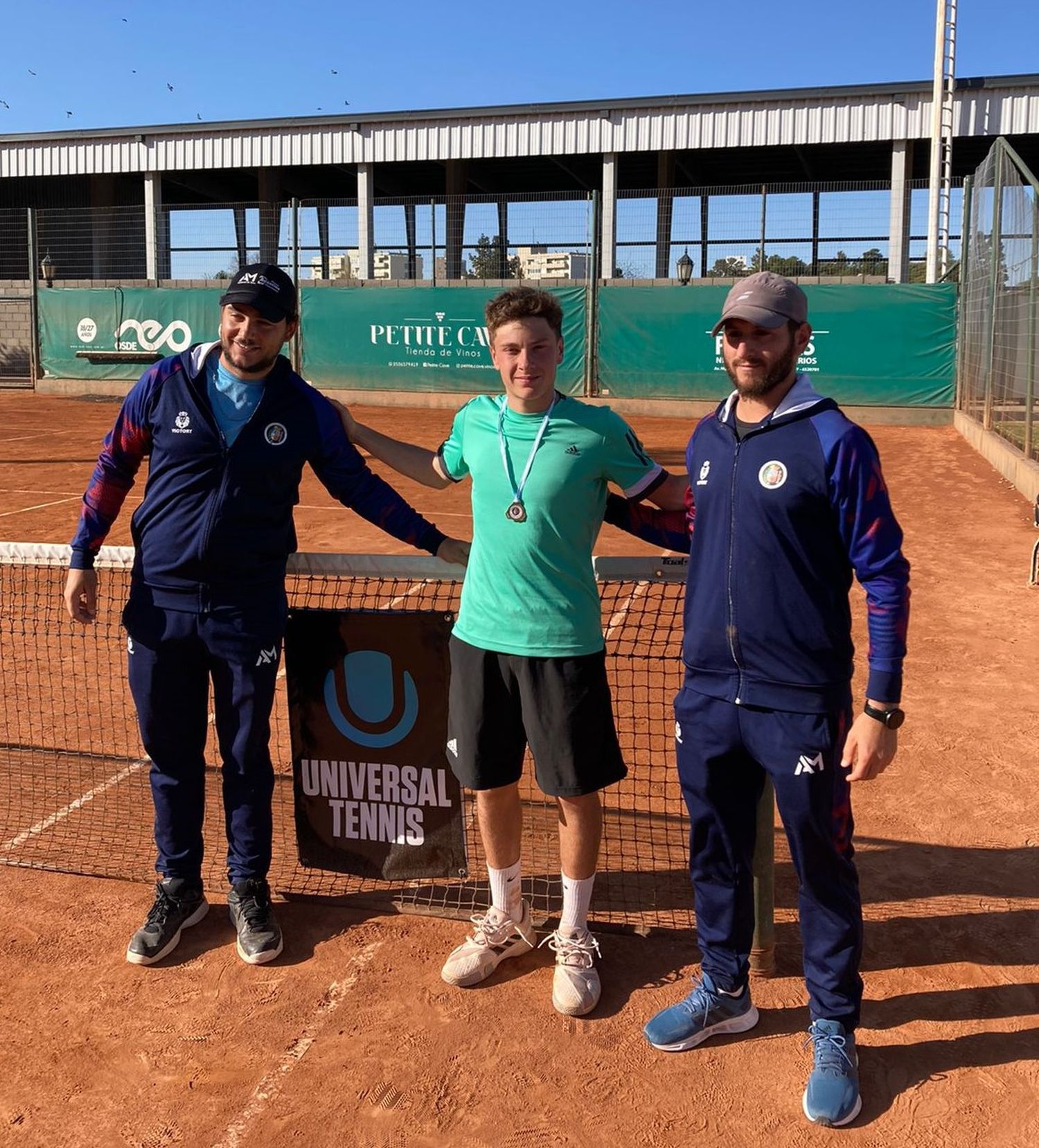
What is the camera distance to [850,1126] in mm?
2904

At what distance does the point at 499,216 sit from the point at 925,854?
23.4 m

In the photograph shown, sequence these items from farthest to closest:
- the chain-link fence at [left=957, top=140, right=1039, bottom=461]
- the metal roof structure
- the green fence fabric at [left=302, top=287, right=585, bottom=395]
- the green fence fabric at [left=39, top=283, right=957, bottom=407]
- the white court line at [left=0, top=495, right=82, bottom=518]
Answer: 1. the metal roof structure
2. the green fence fabric at [left=302, top=287, right=585, bottom=395]
3. the green fence fabric at [left=39, top=283, right=957, bottom=407]
4. the chain-link fence at [left=957, top=140, right=1039, bottom=461]
5. the white court line at [left=0, top=495, right=82, bottom=518]

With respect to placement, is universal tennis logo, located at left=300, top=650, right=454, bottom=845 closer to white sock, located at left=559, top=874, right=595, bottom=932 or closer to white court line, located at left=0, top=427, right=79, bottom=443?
white sock, located at left=559, top=874, right=595, bottom=932

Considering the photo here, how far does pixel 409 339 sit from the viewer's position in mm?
23844

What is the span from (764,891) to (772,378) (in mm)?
1600

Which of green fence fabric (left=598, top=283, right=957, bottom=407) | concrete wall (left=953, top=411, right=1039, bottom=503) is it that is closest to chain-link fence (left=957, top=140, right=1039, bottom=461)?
concrete wall (left=953, top=411, right=1039, bottom=503)

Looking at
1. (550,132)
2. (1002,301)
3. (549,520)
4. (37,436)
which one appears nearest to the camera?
(549,520)

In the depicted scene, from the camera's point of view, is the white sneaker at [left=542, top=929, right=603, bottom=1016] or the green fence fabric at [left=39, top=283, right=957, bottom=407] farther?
the green fence fabric at [left=39, top=283, right=957, bottom=407]

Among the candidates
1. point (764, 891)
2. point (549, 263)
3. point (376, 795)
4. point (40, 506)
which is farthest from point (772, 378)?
point (549, 263)

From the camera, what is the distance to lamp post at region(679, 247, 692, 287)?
23.6m

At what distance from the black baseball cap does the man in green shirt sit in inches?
25.9

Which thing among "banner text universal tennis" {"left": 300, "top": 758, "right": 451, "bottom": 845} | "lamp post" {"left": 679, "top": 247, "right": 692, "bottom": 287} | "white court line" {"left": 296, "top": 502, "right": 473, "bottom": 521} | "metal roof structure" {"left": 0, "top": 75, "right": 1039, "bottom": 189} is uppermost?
"metal roof structure" {"left": 0, "top": 75, "right": 1039, "bottom": 189}

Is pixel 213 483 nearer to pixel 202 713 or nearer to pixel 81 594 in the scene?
pixel 81 594

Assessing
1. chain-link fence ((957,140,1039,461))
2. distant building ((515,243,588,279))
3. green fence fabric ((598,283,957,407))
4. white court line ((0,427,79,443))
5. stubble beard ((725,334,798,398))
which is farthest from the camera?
distant building ((515,243,588,279))
